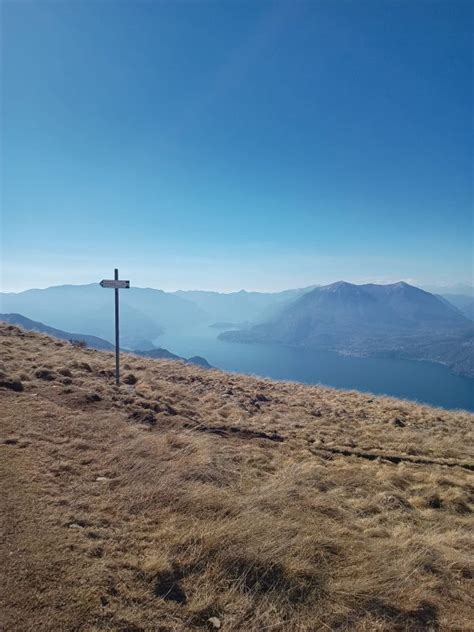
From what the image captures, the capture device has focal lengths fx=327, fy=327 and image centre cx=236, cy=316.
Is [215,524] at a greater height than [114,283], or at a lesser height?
lesser

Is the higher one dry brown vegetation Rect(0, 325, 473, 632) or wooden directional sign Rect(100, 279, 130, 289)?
wooden directional sign Rect(100, 279, 130, 289)

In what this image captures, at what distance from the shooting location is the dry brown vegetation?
2971 mm

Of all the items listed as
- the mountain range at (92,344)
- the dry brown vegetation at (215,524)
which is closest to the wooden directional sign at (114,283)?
the dry brown vegetation at (215,524)

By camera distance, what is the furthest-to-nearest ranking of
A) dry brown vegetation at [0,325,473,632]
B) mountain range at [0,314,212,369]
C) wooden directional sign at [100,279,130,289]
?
mountain range at [0,314,212,369]
wooden directional sign at [100,279,130,289]
dry brown vegetation at [0,325,473,632]

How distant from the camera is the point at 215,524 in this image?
4.04 metres

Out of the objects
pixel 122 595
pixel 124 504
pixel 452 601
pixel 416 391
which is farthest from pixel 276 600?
pixel 416 391

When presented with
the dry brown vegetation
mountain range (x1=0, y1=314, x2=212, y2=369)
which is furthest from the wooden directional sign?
mountain range (x1=0, y1=314, x2=212, y2=369)

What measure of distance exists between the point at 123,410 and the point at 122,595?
19.9 feet

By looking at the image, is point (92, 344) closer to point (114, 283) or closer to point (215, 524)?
point (114, 283)

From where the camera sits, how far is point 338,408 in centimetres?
1274

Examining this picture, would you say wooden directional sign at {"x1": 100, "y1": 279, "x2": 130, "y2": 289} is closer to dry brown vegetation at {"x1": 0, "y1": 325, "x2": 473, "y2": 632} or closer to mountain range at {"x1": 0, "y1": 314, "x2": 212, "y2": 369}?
dry brown vegetation at {"x1": 0, "y1": 325, "x2": 473, "y2": 632}

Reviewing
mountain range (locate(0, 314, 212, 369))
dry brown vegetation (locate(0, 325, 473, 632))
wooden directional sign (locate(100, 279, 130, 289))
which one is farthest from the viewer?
mountain range (locate(0, 314, 212, 369))

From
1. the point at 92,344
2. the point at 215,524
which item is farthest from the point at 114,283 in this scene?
the point at 92,344

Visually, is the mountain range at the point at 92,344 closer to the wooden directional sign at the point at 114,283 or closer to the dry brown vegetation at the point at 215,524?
the wooden directional sign at the point at 114,283
